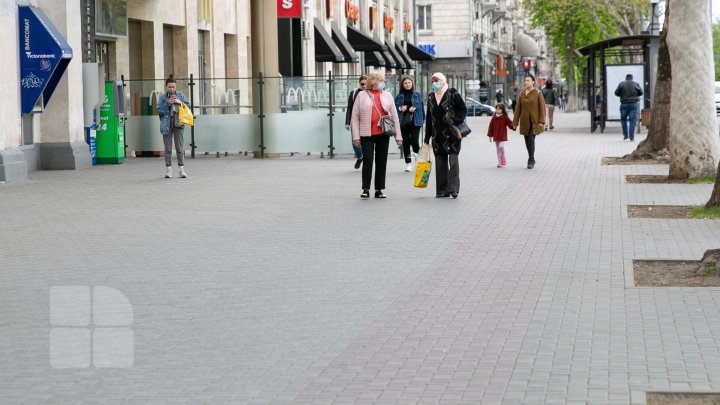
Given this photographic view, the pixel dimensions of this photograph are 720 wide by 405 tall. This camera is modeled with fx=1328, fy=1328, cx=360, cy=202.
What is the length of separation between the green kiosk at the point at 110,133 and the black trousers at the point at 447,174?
35.9ft

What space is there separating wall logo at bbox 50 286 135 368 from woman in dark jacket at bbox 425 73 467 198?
8.54m

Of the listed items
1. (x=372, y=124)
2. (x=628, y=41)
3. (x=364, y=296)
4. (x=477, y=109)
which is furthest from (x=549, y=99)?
(x=364, y=296)

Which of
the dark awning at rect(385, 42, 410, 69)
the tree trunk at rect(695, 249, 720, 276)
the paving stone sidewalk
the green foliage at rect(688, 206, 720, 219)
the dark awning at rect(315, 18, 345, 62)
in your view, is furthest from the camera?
the dark awning at rect(385, 42, 410, 69)

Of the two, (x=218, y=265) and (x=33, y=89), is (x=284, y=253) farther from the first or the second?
(x=33, y=89)

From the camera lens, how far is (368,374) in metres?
6.76

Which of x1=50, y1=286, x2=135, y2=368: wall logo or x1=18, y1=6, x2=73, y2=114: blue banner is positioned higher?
x1=18, y1=6, x2=73, y2=114: blue banner

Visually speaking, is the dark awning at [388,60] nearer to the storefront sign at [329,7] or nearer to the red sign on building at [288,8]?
the storefront sign at [329,7]

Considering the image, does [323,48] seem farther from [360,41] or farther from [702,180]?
[702,180]

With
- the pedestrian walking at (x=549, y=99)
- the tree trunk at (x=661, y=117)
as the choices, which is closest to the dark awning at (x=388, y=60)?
the pedestrian walking at (x=549, y=99)

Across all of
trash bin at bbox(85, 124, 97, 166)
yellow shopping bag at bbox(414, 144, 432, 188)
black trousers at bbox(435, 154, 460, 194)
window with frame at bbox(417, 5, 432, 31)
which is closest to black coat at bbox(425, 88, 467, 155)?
black trousers at bbox(435, 154, 460, 194)

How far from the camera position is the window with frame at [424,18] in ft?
280

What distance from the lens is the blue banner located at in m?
23.4

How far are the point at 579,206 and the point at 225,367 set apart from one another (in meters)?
10.0

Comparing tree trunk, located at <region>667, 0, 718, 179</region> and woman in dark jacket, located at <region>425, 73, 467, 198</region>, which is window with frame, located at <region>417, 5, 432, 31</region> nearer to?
tree trunk, located at <region>667, 0, 718, 179</region>
